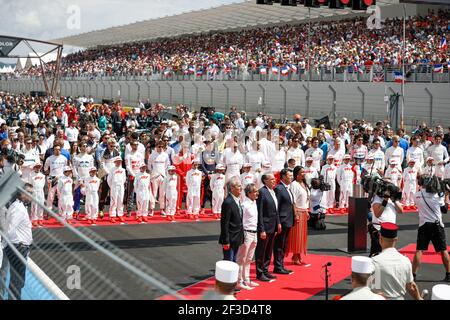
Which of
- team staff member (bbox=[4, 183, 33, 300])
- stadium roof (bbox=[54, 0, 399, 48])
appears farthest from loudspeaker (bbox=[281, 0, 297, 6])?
stadium roof (bbox=[54, 0, 399, 48])

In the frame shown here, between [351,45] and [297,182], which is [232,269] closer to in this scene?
[297,182]

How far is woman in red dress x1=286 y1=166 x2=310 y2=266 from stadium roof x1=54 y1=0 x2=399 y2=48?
93.1 ft

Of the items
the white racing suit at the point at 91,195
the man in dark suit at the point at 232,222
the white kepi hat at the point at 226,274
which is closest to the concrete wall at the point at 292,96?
the white racing suit at the point at 91,195

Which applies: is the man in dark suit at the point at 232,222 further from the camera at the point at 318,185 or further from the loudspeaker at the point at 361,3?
the loudspeaker at the point at 361,3

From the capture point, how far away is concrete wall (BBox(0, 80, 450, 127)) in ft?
88.1

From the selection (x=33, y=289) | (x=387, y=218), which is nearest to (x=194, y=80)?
(x=387, y=218)

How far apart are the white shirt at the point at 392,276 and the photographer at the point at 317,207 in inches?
285

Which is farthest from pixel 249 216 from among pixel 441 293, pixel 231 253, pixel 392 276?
pixel 441 293

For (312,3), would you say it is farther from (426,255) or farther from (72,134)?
(72,134)

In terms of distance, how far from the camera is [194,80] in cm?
4203

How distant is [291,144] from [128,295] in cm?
1148

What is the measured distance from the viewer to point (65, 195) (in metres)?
12.9

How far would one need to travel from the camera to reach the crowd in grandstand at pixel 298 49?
3086cm

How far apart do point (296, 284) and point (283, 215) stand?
110cm
